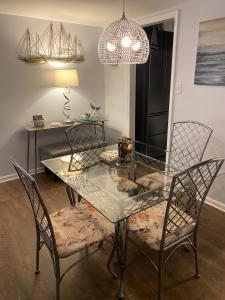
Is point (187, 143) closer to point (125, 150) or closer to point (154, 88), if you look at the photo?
point (125, 150)

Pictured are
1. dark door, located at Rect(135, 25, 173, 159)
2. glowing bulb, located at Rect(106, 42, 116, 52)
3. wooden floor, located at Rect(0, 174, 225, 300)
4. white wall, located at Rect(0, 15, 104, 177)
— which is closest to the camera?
wooden floor, located at Rect(0, 174, 225, 300)

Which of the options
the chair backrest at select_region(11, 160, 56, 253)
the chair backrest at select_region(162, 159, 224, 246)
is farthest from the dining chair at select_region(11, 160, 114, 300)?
the chair backrest at select_region(162, 159, 224, 246)

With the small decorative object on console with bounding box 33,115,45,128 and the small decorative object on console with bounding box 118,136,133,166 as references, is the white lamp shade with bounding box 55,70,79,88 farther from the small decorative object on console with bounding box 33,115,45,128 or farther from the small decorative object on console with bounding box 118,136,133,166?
the small decorative object on console with bounding box 118,136,133,166

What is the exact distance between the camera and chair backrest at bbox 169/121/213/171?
2729mm

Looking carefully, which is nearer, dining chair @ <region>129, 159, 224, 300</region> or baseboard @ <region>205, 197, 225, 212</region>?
dining chair @ <region>129, 159, 224, 300</region>

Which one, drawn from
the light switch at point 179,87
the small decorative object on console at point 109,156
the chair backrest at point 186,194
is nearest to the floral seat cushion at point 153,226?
the chair backrest at point 186,194

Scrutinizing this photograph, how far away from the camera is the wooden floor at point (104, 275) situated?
1.68 metres

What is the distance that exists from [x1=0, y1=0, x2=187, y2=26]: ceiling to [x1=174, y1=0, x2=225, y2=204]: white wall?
0.23 metres

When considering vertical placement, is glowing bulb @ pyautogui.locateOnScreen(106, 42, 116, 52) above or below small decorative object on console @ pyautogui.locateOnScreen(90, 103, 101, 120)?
above

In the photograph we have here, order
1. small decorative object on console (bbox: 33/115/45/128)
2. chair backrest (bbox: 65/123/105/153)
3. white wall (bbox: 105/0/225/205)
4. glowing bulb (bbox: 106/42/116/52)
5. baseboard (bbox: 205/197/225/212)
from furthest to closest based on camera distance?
chair backrest (bbox: 65/123/105/153) < small decorative object on console (bbox: 33/115/45/128) < baseboard (bbox: 205/197/225/212) < white wall (bbox: 105/0/225/205) < glowing bulb (bbox: 106/42/116/52)

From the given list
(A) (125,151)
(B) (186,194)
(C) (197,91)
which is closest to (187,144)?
(C) (197,91)

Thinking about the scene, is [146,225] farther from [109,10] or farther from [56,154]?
[109,10]

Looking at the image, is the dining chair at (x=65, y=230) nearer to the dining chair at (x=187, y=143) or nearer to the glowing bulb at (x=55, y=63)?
the dining chair at (x=187, y=143)

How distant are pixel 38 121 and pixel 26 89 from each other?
1.54ft
